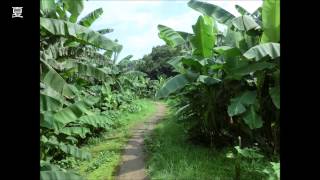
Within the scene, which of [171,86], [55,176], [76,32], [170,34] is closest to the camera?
[55,176]

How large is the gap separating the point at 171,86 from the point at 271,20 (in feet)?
7.42

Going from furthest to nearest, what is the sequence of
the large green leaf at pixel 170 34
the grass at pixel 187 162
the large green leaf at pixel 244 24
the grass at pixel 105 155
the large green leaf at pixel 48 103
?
the large green leaf at pixel 170 34 → the grass at pixel 105 155 → the grass at pixel 187 162 → the large green leaf at pixel 244 24 → the large green leaf at pixel 48 103

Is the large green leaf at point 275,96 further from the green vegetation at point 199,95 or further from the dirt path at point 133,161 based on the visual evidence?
the dirt path at point 133,161

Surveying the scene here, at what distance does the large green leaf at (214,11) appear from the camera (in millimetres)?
7647

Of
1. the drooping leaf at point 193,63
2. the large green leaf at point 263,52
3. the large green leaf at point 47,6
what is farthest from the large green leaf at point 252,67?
the large green leaf at point 47,6

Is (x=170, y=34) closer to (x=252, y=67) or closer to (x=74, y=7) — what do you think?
(x=252, y=67)

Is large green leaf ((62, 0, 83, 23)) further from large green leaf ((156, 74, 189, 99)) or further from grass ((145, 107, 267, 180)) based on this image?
grass ((145, 107, 267, 180))

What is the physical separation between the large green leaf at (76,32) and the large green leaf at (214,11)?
2.89 metres

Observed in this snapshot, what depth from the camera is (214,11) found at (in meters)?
7.75

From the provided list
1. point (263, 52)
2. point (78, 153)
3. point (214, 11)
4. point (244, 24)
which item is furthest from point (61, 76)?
point (263, 52)

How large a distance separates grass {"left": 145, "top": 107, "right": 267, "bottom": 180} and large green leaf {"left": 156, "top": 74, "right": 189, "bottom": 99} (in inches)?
58.6
